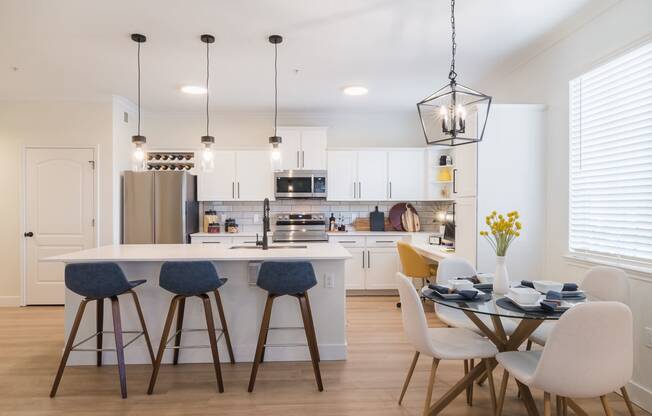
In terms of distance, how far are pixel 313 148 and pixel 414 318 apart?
12.9 ft

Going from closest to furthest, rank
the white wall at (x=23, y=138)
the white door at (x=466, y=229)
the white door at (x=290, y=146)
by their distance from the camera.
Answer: the white door at (x=466, y=229) < the white wall at (x=23, y=138) < the white door at (x=290, y=146)

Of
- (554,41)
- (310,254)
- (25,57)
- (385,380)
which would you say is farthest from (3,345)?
(554,41)

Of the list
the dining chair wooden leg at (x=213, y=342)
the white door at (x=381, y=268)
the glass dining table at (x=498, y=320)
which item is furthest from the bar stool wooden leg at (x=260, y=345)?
the white door at (x=381, y=268)

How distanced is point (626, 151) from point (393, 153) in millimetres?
3414

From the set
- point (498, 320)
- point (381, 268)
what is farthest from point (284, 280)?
point (381, 268)

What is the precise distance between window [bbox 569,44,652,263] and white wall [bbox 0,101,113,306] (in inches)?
205

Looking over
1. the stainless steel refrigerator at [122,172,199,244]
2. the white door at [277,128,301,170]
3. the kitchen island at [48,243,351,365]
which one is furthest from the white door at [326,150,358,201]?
the kitchen island at [48,243,351,365]

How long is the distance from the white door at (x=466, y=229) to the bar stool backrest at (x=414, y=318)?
61.0 inches

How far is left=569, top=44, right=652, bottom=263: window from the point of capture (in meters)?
2.68

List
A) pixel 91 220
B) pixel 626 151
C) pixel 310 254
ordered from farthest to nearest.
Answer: pixel 91 220 < pixel 310 254 < pixel 626 151

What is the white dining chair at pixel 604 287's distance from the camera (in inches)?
101

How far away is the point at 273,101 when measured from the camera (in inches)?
217

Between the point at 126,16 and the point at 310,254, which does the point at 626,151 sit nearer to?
the point at 310,254

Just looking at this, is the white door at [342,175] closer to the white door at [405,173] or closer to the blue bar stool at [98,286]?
the white door at [405,173]
